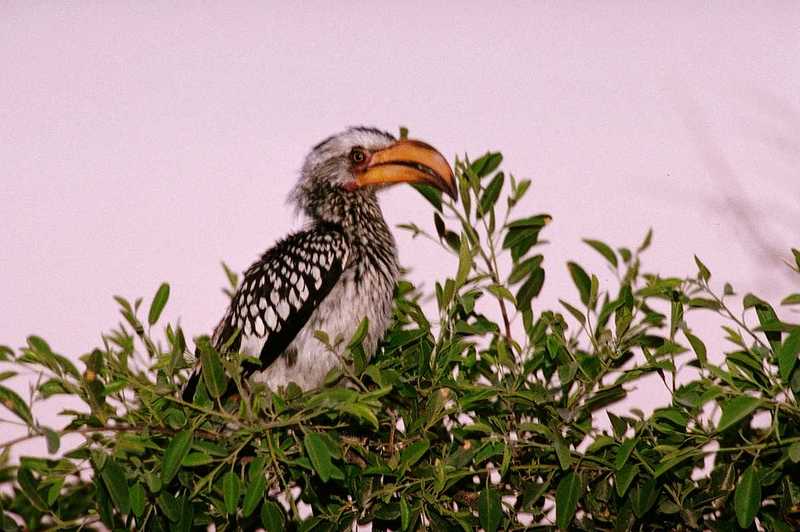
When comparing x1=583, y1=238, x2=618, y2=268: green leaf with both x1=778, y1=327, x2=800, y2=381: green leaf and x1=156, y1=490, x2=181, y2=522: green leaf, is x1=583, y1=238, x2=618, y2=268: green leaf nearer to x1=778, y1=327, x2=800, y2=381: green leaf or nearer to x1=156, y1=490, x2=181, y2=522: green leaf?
x1=778, y1=327, x2=800, y2=381: green leaf

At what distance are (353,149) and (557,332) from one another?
1.83 meters

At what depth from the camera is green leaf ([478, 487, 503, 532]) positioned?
1912 mm

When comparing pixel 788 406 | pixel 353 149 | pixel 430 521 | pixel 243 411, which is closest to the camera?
pixel 788 406

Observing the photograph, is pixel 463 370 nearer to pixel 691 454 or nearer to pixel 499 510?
pixel 499 510

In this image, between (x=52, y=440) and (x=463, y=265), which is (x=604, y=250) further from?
(x=52, y=440)

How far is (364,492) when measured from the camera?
6.82ft

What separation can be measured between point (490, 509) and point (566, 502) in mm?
176

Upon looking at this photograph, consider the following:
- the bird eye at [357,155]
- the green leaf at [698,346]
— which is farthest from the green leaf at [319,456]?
the bird eye at [357,155]

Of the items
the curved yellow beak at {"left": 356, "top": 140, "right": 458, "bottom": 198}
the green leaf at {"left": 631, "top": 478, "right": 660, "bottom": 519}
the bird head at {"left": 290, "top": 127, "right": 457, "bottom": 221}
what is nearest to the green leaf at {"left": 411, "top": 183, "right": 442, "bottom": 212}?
the curved yellow beak at {"left": 356, "top": 140, "right": 458, "bottom": 198}

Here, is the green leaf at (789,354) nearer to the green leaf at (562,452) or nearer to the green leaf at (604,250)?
the green leaf at (562,452)

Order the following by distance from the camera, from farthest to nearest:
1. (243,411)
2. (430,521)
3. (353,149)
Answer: (353,149) < (430,521) < (243,411)

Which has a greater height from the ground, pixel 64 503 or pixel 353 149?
pixel 353 149

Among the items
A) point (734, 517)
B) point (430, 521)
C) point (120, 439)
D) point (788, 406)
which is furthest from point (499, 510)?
point (120, 439)

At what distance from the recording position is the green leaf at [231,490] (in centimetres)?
187
